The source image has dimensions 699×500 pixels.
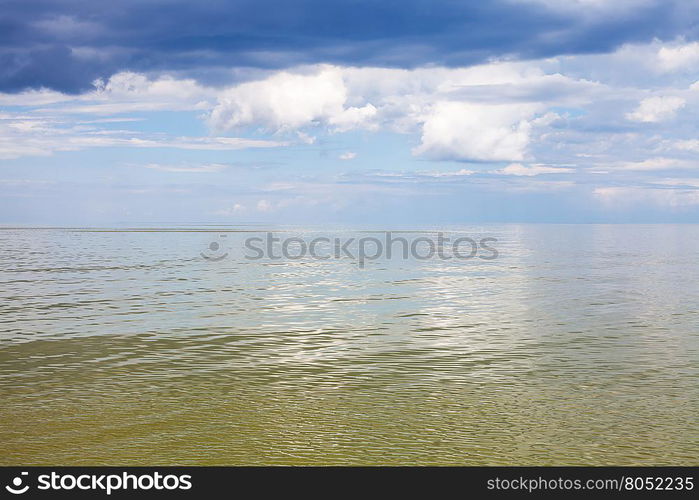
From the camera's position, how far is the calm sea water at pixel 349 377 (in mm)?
14727

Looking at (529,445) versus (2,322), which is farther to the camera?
(2,322)

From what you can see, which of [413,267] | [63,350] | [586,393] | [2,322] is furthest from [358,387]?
[413,267]

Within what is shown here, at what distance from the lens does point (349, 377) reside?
70.6 ft

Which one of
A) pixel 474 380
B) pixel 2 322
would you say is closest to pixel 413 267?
pixel 2 322

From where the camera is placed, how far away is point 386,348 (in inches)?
1053

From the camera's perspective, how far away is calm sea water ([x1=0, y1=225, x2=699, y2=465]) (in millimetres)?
14727
